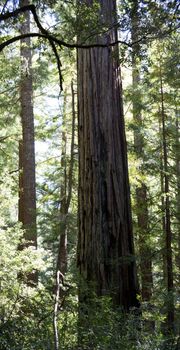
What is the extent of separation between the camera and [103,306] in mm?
3357

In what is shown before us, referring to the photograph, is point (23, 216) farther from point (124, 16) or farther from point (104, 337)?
point (104, 337)

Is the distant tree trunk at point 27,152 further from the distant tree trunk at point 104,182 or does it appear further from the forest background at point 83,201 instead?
the distant tree trunk at point 104,182

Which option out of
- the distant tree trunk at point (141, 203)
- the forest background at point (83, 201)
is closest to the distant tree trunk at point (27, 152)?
the forest background at point (83, 201)

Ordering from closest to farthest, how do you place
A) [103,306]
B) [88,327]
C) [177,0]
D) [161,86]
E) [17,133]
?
[88,327], [103,306], [177,0], [161,86], [17,133]

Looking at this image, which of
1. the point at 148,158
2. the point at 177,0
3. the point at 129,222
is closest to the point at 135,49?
the point at 177,0

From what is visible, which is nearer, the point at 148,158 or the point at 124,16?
the point at 124,16

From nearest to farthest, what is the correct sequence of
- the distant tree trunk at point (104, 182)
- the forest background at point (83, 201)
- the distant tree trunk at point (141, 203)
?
1. the forest background at point (83, 201)
2. the distant tree trunk at point (141, 203)
3. the distant tree trunk at point (104, 182)

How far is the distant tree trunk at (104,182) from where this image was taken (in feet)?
17.4

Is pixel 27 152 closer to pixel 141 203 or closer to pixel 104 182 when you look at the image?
pixel 141 203

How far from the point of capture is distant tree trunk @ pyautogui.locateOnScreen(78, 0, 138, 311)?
530 centimetres

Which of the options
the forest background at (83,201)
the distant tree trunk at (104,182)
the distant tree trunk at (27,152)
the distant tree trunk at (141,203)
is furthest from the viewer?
the distant tree trunk at (27,152)

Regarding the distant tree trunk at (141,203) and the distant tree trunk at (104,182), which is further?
the distant tree trunk at (104,182)

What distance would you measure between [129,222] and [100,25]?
258cm

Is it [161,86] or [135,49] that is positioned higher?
[161,86]
